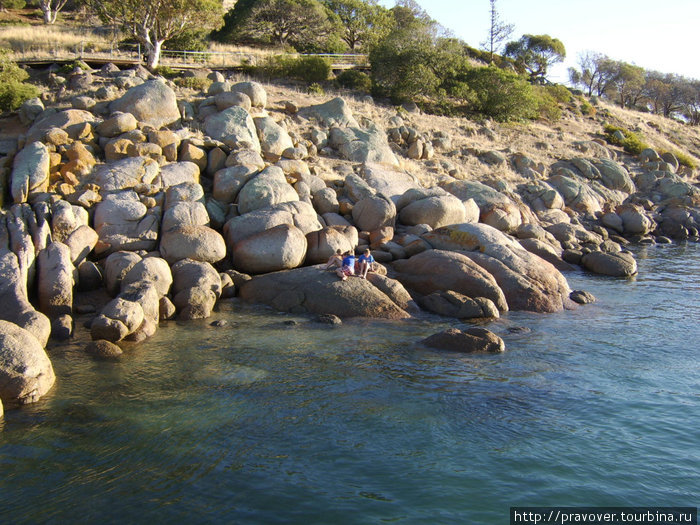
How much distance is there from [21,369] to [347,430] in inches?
221

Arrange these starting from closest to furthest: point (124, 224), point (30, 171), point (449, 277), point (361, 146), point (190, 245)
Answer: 1. point (449, 277)
2. point (190, 245)
3. point (124, 224)
4. point (30, 171)
5. point (361, 146)

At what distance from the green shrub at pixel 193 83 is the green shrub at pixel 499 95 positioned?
20579 mm

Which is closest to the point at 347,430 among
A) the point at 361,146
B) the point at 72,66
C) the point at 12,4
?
the point at 361,146

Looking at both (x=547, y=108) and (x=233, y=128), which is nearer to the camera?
(x=233, y=128)

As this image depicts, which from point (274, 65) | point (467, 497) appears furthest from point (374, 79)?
point (467, 497)

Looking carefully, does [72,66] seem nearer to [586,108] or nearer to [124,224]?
[124,224]

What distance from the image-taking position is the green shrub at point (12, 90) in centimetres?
2372

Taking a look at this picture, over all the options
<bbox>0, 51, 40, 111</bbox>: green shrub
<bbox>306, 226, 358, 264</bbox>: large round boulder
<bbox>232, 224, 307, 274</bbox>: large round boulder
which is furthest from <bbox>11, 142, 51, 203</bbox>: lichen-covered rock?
<bbox>306, 226, 358, 264</bbox>: large round boulder

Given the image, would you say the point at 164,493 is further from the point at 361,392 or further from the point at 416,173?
the point at 416,173

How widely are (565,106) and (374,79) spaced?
21.6 metres

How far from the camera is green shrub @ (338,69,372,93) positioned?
3906 cm

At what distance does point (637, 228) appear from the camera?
100.0 feet

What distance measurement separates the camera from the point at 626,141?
43906 millimetres

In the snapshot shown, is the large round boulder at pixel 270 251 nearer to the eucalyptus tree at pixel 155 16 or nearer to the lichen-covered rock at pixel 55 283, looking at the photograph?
the lichen-covered rock at pixel 55 283
